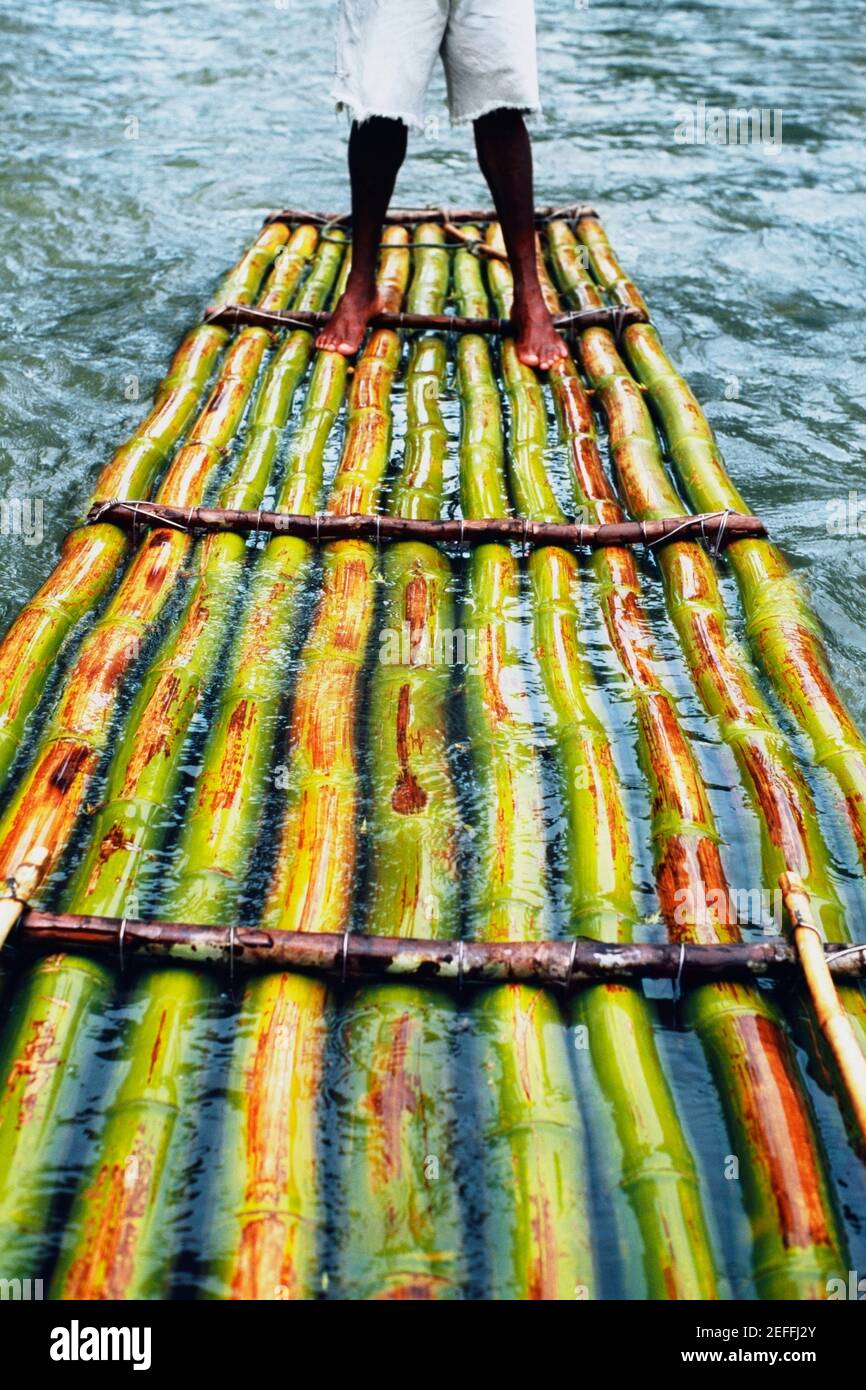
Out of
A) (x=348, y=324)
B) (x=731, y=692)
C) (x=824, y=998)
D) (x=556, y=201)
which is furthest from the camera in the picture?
(x=556, y=201)

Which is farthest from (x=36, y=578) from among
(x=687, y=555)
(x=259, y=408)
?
(x=687, y=555)

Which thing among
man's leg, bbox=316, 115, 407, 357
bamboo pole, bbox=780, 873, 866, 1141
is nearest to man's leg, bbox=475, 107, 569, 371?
man's leg, bbox=316, 115, 407, 357

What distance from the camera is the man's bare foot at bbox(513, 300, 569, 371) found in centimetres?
417

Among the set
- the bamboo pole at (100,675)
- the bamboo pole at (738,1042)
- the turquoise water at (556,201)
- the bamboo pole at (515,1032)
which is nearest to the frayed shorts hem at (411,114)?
the turquoise water at (556,201)

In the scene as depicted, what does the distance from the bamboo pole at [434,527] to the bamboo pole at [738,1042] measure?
0.41 m

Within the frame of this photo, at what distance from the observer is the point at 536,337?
13.8 ft

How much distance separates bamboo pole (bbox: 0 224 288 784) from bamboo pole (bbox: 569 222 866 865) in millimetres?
1508

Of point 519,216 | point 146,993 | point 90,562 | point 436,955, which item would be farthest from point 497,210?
point 146,993

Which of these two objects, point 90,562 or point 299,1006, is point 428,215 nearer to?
point 90,562

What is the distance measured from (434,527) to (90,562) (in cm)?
85

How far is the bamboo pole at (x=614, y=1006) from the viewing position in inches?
63.9

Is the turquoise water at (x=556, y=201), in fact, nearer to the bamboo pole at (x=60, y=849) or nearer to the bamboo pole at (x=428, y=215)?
the bamboo pole at (x=60, y=849)

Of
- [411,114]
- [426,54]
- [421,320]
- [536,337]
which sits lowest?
[536,337]
